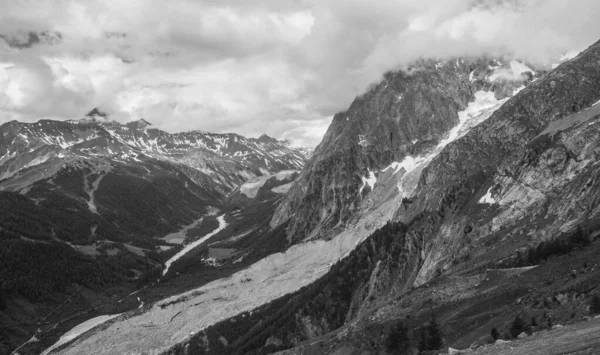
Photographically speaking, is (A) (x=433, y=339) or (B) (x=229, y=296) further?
(B) (x=229, y=296)

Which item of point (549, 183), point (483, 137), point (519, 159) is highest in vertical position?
point (483, 137)

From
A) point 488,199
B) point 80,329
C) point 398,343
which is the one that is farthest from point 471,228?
point 80,329

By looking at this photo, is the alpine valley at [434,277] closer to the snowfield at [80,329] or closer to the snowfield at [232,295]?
the snowfield at [232,295]

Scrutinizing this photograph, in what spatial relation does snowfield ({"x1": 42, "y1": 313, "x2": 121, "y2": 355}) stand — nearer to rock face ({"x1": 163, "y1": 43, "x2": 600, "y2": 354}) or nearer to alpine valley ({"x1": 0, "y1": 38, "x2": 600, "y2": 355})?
alpine valley ({"x1": 0, "y1": 38, "x2": 600, "y2": 355})

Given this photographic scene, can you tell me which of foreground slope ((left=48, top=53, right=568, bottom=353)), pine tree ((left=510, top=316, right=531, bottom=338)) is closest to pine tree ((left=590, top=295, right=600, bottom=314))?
pine tree ((left=510, top=316, right=531, bottom=338))

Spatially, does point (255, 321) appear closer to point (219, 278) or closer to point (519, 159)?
point (219, 278)

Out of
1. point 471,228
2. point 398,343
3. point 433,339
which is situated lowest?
point 398,343

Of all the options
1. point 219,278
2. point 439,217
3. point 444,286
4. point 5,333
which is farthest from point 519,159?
point 5,333

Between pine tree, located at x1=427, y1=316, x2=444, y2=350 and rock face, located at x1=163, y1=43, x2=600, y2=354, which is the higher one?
rock face, located at x1=163, y1=43, x2=600, y2=354

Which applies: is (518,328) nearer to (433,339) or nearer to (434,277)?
(433,339)

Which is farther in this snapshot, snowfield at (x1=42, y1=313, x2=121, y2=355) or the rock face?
snowfield at (x1=42, y1=313, x2=121, y2=355)

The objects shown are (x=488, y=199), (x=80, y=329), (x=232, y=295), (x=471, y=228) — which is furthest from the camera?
(x=232, y=295)
